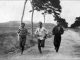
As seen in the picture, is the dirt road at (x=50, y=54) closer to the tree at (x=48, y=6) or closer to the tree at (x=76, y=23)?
the tree at (x=48, y=6)

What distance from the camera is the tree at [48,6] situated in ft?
108

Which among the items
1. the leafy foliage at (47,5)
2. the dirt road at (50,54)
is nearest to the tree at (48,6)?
the leafy foliage at (47,5)

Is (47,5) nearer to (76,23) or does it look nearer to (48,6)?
(48,6)

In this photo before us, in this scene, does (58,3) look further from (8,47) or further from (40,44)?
(40,44)

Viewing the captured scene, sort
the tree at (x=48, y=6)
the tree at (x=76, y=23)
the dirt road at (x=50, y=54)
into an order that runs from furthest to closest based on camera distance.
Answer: the tree at (x=76, y=23) → the tree at (x=48, y=6) → the dirt road at (x=50, y=54)

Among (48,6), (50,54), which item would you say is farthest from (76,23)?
(50,54)

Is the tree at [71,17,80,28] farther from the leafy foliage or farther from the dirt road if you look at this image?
the dirt road

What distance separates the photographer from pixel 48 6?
120 feet

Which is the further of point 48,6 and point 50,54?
point 48,6

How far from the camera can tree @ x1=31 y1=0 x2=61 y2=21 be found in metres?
32.9

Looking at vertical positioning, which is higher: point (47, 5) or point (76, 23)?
point (47, 5)

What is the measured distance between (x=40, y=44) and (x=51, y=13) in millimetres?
24315

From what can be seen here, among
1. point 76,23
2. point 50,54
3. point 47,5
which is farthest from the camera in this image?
point 76,23

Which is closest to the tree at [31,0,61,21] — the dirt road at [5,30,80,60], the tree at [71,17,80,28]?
the dirt road at [5,30,80,60]
